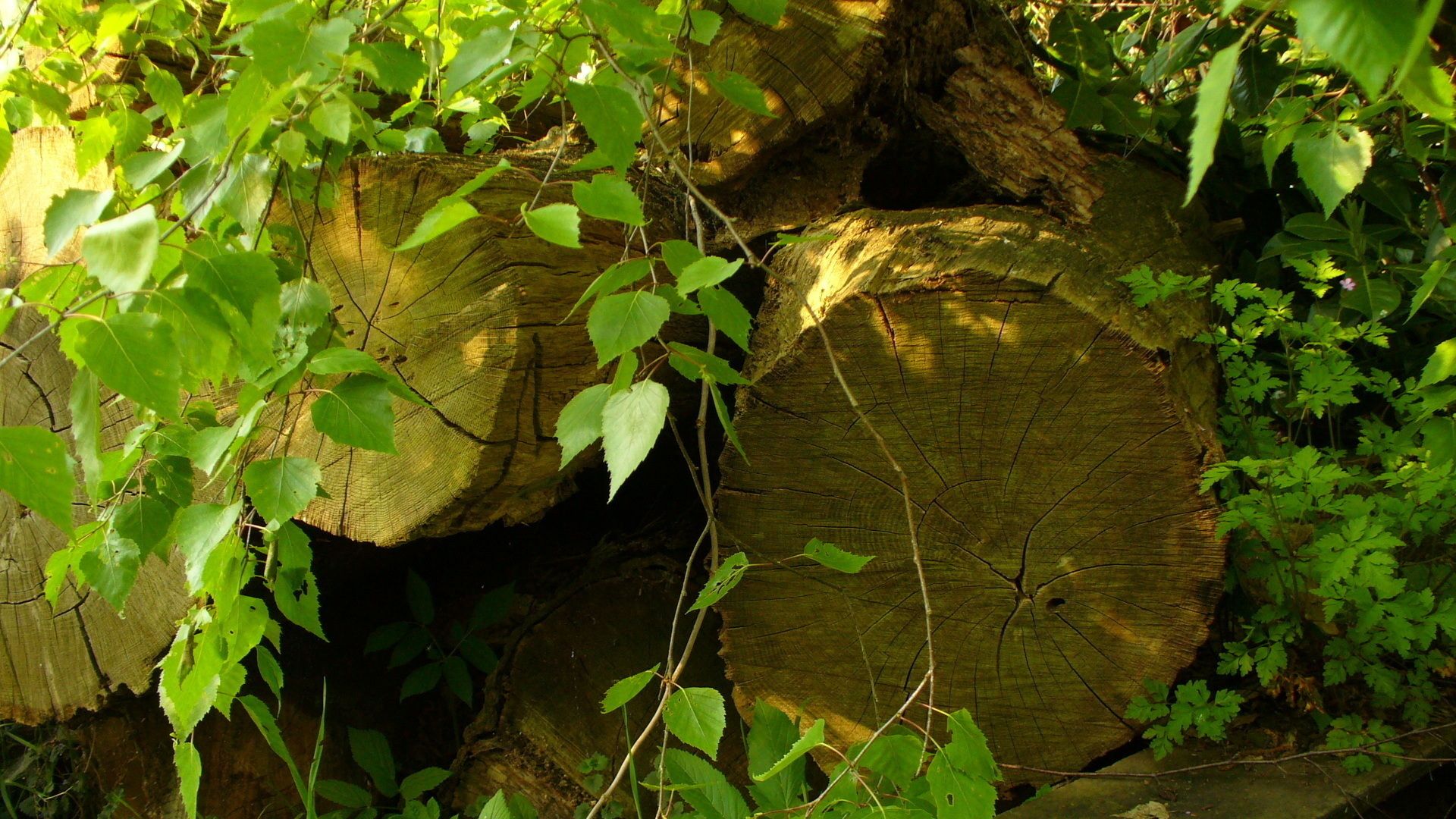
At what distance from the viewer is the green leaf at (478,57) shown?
108 centimetres

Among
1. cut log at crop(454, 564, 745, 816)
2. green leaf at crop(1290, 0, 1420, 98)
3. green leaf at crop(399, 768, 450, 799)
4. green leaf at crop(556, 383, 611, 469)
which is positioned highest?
green leaf at crop(1290, 0, 1420, 98)

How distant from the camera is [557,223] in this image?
37.7 inches

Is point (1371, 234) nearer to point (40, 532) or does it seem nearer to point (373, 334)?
point (373, 334)

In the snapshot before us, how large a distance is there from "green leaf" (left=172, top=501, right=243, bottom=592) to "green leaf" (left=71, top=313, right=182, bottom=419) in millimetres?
332

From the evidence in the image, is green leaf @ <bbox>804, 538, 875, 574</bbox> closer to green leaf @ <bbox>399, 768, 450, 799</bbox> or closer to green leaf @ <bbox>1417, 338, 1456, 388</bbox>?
green leaf @ <bbox>1417, 338, 1456, 388</bbox>

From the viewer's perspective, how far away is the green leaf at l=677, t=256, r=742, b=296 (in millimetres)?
1033

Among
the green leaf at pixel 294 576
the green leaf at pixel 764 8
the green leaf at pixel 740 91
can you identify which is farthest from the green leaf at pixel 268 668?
the green leaf at pixel 764 8

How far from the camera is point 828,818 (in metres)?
1.22

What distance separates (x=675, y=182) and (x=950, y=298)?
0.74 meters

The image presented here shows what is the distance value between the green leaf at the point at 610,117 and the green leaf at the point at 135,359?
50 centimetres

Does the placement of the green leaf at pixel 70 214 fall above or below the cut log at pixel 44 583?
above

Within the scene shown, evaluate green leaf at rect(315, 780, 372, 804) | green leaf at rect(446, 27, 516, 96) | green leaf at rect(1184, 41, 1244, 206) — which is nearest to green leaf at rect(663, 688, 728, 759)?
green leaf at rect(446, 27, 516, 96)

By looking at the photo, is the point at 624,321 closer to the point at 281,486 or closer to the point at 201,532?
the point at 281,486

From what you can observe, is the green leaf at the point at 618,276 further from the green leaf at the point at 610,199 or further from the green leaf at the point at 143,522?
the green leaf at the point at 143,522
